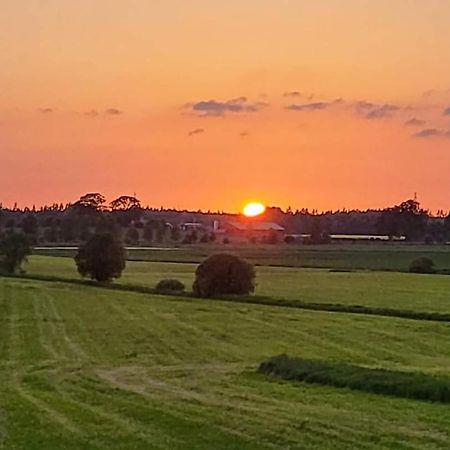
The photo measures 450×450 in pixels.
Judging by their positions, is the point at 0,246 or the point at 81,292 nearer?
the point at 81,292

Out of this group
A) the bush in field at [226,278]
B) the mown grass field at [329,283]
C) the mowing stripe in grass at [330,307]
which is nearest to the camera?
the mowing stripe in grass at [330,307]

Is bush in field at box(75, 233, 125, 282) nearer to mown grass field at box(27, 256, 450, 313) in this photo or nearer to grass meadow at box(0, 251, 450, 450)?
mown grass field at box(27, 256, 450, 313)

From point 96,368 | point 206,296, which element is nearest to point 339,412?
point 96,368

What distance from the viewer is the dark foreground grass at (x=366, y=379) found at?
2205 centimetres

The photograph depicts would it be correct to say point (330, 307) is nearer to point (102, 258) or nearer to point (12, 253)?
point (102, 258)

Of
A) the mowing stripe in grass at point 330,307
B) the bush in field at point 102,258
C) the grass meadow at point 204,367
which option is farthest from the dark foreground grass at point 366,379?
the bush in field at point 102,258

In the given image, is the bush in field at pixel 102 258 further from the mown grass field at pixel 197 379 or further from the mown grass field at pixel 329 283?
the mown grass field at pixel 197 379

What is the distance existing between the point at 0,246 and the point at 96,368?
73.5 m

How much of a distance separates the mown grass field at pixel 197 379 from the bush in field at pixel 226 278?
27.4ft

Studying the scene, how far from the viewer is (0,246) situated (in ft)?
337

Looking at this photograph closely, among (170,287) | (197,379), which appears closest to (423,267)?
(170,287)

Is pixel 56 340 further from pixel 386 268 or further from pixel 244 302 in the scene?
pixel 386 268

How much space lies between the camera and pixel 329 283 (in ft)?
281

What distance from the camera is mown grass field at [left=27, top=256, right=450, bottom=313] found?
220 ft
